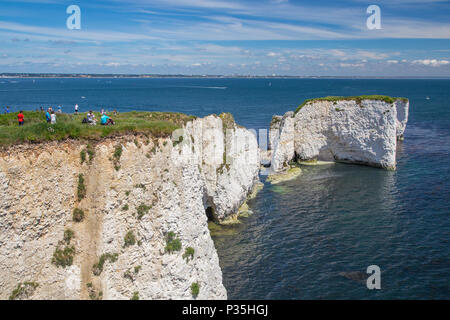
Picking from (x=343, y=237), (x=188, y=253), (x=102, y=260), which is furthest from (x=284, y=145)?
(x=102, y=260)

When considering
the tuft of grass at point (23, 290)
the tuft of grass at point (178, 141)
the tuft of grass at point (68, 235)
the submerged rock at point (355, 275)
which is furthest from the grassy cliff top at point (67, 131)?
the submerged rock at point (355, 275)

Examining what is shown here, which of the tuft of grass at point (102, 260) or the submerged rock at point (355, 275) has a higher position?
the tuft of grass at point (102, 260)

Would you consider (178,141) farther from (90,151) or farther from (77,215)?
(77,215)

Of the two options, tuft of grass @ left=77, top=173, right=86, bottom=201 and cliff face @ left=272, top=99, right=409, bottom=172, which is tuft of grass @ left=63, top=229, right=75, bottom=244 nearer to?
tuft of grass @ left=77, top=173, right=86, bottom=201

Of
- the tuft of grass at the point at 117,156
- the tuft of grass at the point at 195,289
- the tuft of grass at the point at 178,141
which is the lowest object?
the tuft of grass at the point at 195,289

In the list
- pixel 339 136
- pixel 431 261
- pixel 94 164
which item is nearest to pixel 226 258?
pixel 94 164

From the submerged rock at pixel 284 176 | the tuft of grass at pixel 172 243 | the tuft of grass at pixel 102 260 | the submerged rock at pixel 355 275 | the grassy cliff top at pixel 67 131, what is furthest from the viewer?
the submerged rock at pixel 284 176

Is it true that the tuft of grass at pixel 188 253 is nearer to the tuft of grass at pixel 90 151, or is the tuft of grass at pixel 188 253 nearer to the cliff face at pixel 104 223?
the cliff face at pixel 104 223

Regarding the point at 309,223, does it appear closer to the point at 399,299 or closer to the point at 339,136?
the point at 399,299
